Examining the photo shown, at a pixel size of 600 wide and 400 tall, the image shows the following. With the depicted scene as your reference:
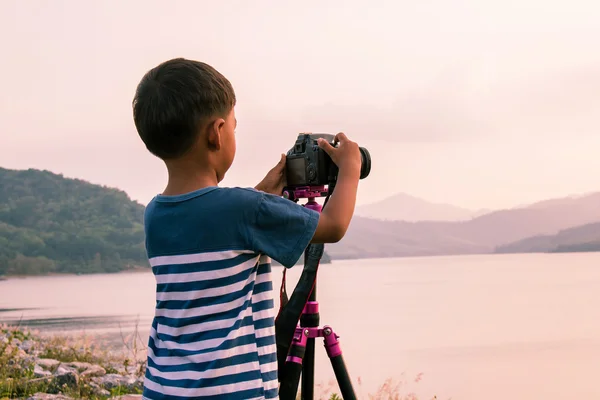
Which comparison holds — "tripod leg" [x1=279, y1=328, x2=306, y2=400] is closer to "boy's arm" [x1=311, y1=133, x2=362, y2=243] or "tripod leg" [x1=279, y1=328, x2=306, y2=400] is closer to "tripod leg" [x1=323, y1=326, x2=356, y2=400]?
"tripod leg" [x1=323, y1=326, x2=356, y2=400]

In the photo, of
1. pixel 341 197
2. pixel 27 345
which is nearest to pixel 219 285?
pixel 341 197

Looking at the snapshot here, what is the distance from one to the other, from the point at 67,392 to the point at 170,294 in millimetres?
2565

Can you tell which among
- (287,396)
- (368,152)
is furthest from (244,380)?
(368,152)

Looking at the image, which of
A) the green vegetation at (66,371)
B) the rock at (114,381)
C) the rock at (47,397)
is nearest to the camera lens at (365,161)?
the rock at (47,397)

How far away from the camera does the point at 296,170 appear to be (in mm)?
2311

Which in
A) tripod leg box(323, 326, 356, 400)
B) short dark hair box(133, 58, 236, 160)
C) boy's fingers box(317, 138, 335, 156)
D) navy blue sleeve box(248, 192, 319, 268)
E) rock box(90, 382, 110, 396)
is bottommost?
rock box(90, 382, 110, 396)

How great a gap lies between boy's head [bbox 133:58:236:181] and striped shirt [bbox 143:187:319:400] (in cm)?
11

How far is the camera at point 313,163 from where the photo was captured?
220 cm

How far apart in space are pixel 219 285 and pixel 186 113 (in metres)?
0.45

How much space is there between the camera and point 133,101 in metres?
1.93

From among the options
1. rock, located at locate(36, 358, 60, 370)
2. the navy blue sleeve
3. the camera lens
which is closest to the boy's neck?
the navy blue sleeve

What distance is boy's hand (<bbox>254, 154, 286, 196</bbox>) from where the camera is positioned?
233 cm

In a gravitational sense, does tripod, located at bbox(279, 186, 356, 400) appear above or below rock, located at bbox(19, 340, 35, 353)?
above

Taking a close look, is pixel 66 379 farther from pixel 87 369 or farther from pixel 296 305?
pixel 296 305
